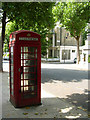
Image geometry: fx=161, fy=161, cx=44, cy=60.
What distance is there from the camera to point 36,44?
5.45 metres

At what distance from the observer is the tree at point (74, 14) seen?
26812 mm

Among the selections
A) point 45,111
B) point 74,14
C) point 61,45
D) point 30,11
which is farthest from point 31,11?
point 61,45

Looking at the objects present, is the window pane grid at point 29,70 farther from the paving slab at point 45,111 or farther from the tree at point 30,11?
the tree at point 30,11

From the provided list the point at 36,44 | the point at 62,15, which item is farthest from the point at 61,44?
the point at 36,44

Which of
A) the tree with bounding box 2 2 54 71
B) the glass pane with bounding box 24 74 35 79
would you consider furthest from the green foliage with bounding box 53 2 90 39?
the glass pane with bounding box 24 74 35 79

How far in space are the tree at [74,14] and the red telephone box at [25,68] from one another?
22.9 m

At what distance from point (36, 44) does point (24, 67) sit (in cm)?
87

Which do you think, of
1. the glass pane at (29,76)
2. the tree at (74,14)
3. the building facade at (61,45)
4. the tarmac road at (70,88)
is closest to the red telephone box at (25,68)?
the glass pane at (29,76)

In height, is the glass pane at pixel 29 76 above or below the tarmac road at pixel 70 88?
above

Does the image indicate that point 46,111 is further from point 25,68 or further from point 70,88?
point 70,88

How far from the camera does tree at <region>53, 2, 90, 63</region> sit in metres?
26.8

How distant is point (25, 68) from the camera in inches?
212

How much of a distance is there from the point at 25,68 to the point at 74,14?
23.6 m

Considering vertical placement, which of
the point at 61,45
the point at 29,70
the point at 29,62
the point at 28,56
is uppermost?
the point at 61,45
